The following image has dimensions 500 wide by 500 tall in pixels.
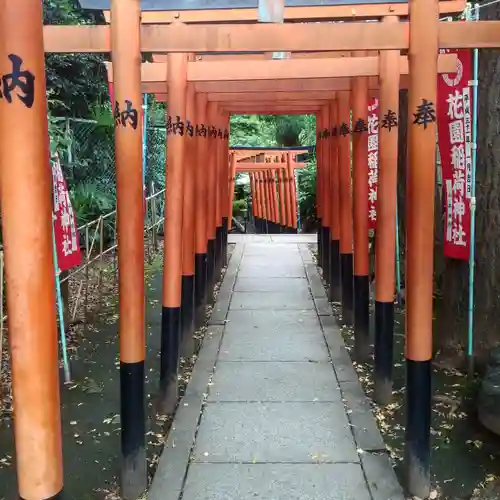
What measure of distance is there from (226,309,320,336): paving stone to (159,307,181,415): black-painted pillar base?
1.95 metres

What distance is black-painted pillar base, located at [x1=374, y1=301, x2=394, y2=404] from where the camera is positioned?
492cm

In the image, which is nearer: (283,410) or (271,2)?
(271,2)

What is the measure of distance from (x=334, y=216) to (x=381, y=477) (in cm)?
485

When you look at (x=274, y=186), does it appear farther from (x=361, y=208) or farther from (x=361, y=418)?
(x=361, y=418)

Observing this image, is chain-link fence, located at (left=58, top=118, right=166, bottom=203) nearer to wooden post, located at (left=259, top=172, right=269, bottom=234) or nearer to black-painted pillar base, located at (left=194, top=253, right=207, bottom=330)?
black-painted pillar base, located at (left=194, top=253, right=207, bottom=330)

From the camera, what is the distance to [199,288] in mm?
7164

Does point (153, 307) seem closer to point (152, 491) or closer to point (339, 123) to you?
point (339, 123)

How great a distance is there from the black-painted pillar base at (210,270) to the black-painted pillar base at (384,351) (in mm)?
3570

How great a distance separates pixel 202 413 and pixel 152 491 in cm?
115

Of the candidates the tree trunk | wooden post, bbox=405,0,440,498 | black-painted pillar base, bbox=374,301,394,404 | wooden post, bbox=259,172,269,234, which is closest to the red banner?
black-painted pillar base, bbox=374,301,394,404

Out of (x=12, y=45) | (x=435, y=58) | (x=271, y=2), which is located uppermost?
(x=271, y=2)

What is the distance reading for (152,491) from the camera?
3594mm

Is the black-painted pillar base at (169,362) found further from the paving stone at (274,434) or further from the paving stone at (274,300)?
the paving stone at (274,300)

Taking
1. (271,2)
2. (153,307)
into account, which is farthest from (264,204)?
(271,2)
